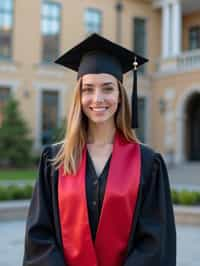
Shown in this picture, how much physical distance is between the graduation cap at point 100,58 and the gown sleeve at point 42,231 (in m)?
0.59

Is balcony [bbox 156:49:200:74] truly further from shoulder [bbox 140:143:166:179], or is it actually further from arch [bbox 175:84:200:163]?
shoulder [bbox 140:143:166:179]

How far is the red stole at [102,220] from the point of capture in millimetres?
2357

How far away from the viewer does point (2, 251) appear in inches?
253

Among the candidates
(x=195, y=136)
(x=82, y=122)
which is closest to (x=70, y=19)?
(x=195, y=136)

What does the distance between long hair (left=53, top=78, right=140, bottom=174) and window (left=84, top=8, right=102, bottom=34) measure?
811 inches

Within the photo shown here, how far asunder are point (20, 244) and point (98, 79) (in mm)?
4892

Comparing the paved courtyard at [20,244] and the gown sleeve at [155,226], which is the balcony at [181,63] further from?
the gown sleeve at [155,226]

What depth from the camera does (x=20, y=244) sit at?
688 cm


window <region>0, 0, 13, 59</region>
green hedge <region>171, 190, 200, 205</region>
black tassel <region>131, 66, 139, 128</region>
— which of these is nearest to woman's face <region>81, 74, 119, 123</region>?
black tassel <region>131, 66, 139, 128</region>

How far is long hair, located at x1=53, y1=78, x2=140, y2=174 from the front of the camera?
8.13 feet

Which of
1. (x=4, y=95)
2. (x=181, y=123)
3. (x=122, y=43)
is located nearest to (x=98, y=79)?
(x=4, y=95)

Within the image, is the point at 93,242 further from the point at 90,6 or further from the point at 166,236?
the point at 90,6

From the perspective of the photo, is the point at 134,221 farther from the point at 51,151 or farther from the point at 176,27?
the point at 176,27

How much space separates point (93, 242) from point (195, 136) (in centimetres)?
2212
